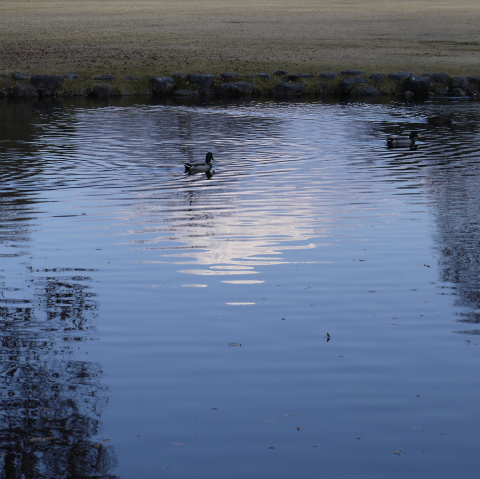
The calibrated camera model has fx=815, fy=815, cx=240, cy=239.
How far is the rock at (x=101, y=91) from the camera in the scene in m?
43.7

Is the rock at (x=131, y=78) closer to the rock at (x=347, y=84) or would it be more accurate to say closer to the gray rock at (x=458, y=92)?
the rock at (x=347, y=84)

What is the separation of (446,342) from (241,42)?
54.4 m

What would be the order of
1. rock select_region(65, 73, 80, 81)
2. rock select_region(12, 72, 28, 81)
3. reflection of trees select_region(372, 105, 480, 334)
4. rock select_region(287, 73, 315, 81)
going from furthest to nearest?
rock select_region(287, 73, 315, 81) < rock select_region(65, 73, 80, 81) < rock select_region(12, 72, 28, 81) < reflection of trees select_region(372, 105, 480, 334)

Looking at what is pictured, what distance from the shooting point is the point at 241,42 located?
61.6 metres

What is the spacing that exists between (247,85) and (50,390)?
124ft

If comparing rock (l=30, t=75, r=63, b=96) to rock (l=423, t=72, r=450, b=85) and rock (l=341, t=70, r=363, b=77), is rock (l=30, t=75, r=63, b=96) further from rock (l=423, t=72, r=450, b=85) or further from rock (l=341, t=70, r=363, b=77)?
rock (l=423, t=72, r=450, b=85)

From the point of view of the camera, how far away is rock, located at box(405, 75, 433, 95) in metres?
44.5

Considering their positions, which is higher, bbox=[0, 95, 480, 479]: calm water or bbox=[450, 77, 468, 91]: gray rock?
bbox=[450, 77, 468, 91]: gray rock

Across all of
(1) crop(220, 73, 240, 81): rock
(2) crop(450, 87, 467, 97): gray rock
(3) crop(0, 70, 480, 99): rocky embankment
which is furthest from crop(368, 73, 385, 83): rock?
(1) crop(220, 73, 240, 81): rock

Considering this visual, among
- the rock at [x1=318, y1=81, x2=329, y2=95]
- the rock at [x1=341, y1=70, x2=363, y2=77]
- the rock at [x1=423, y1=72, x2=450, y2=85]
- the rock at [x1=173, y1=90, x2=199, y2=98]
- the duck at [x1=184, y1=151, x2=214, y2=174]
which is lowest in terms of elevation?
the duck at [x1=184, y1=151, x2=214, y2=174]

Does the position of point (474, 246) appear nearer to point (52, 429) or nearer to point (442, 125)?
point (52, 429)

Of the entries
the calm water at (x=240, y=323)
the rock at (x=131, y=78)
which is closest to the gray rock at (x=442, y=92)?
the rock at (x=131, y=78)

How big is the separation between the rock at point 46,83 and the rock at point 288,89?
1187cm

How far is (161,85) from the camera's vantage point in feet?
147
